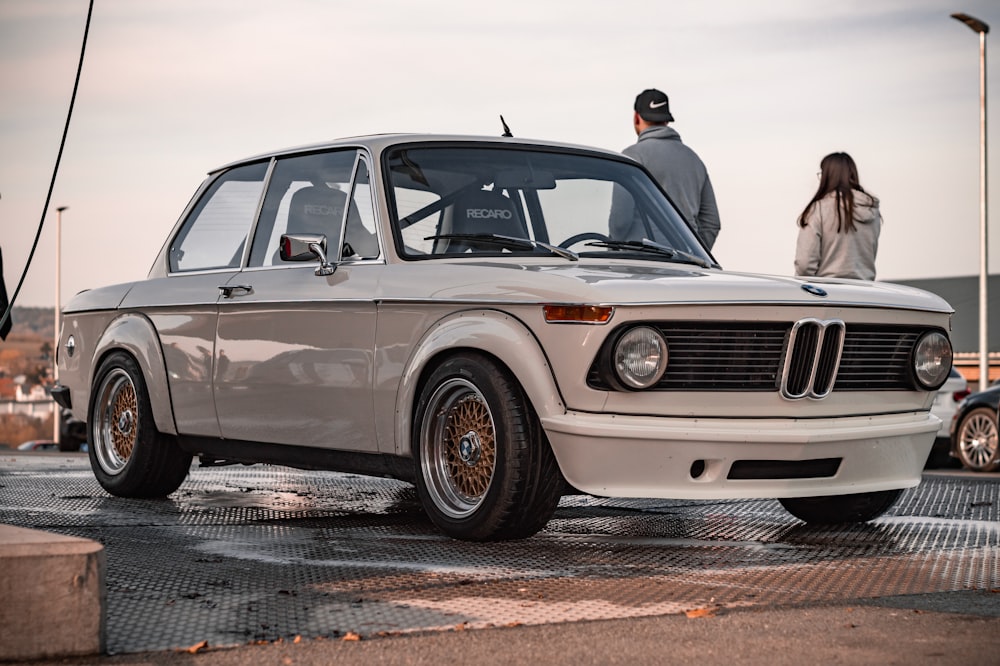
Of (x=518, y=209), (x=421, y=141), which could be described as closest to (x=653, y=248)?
(x=518, y=209)

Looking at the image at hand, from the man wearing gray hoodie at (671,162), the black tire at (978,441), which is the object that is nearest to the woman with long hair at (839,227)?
the man wearing gray hoodie at (671,162)

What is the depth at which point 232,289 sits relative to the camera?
24.8 ft

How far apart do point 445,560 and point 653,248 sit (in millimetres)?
2105

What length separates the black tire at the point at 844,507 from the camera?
7004mm

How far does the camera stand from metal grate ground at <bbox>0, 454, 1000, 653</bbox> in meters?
4.53

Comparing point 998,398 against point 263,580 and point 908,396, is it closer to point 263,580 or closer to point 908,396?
point 908,396

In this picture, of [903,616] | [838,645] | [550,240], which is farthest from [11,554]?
[550,240]

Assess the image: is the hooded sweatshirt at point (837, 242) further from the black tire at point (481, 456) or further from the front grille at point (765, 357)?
the black tire at point (481, 456)

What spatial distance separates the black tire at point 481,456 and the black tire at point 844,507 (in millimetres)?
1704

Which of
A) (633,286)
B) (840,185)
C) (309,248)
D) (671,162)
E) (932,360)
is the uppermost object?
(671,162)

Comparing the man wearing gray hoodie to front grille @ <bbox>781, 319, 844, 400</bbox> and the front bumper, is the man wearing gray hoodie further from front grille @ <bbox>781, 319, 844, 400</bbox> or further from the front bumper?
the front bumper

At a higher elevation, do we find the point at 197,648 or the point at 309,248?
the point at 309,248

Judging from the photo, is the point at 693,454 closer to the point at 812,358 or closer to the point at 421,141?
the point at 812,358

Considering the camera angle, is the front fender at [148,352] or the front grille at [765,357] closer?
the front grille at [765,357]
